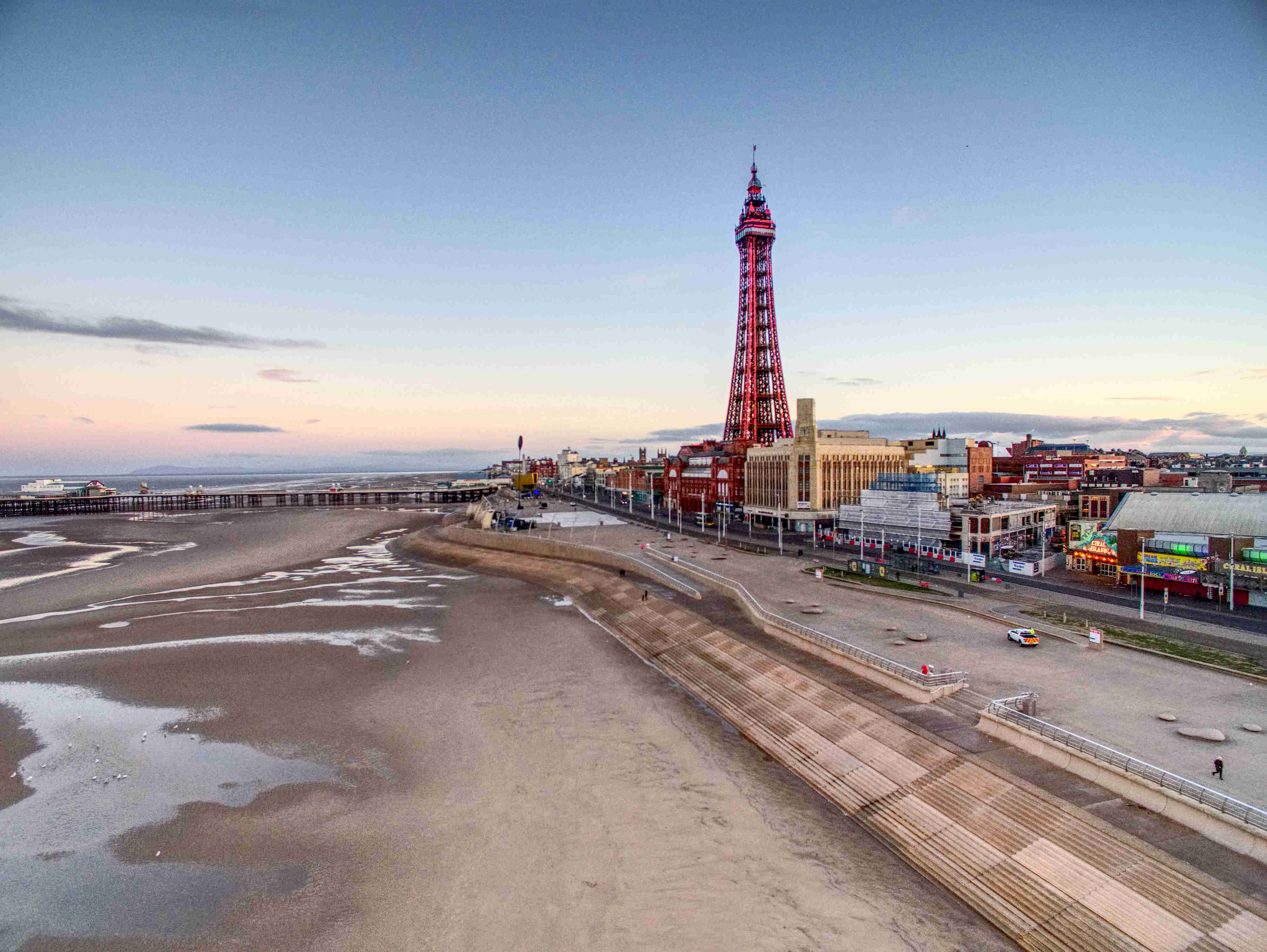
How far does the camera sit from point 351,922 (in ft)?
52.8

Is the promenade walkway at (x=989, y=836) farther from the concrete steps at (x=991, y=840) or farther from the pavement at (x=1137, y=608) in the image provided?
the pavement at (x=1137, y=608)

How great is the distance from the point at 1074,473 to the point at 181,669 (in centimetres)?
14528

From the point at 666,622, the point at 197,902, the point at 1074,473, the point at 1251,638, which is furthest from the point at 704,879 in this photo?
the point at 1074,473

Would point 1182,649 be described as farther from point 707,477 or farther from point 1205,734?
point 707,477

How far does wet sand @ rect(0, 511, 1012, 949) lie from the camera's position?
1581cm

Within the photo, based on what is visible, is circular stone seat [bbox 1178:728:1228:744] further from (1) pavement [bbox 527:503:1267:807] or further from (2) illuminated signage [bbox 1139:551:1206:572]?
(2) illuminated signage [bbox 1139:551:1206:572]

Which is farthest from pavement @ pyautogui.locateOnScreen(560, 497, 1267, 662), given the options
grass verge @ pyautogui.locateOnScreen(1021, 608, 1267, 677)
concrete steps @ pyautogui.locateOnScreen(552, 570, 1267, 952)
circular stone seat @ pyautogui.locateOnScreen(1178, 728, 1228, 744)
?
Result: concrete steps @ pyautogui.locateOnScreen(552, 570, 1267, 952)

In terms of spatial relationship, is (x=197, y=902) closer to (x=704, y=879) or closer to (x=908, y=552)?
(x=704, y=879)

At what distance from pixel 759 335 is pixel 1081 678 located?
9075cm

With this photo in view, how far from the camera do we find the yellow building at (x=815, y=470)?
8119cm

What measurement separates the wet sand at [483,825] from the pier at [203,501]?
144075 millimetres

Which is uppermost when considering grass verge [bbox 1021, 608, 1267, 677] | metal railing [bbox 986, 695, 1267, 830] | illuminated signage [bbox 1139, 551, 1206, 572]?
illuminated signage [bbox 1139, 551, 1206, 572]

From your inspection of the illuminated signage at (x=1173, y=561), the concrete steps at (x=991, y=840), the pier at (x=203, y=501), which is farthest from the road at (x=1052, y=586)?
the pier at (x=203, y=501)

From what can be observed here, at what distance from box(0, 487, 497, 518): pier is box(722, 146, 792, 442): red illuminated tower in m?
94.1
